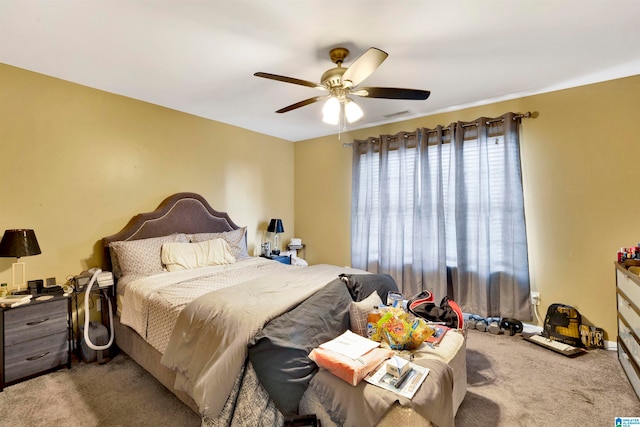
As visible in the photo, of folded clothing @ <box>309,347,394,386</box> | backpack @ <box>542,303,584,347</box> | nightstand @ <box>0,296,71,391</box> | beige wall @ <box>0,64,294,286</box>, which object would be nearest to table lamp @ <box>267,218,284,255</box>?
beige wall @ <box>0,64,294,286</box>

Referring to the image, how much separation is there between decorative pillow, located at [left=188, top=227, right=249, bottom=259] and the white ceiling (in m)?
1.62

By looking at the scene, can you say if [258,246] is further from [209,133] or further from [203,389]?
[203,389]

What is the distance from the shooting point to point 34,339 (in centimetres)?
232

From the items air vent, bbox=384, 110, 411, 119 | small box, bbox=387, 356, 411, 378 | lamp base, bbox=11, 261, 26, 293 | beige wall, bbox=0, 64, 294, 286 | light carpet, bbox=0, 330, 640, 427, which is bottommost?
light carpet, bbox=0, 330, 640, 427

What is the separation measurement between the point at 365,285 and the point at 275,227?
2.46 metres

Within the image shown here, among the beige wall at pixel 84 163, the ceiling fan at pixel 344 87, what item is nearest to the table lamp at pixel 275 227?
the beige wall at pixel 84 163

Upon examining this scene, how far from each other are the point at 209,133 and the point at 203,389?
331cm

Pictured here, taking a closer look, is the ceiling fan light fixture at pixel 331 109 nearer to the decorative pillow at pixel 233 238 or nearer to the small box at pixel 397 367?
the small box at pixel 397 367

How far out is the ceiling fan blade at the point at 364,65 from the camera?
1704 mm

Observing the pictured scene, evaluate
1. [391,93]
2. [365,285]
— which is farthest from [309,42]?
[365,285]

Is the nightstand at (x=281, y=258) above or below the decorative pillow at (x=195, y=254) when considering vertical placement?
below

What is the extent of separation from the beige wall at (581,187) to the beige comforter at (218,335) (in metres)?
2.67

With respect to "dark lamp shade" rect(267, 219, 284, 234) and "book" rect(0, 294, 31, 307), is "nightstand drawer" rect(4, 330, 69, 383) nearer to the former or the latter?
"book" rect(0, 294, 31, 307)

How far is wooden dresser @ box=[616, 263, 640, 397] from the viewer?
2.09 m
